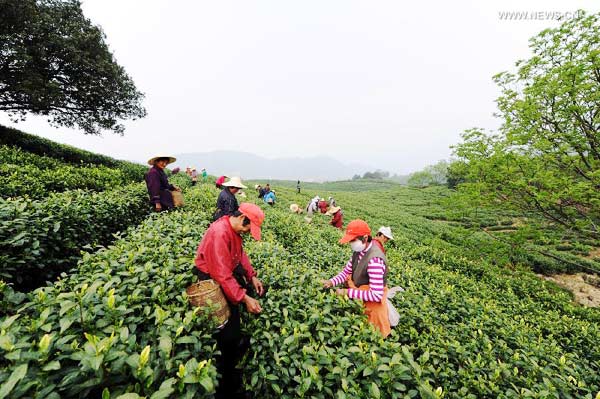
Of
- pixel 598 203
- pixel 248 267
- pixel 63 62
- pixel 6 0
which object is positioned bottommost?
pixel 248 267

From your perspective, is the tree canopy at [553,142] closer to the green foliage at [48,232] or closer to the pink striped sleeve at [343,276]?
the pink striped sleeve at [343,276]

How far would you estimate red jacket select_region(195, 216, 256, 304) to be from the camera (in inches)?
111

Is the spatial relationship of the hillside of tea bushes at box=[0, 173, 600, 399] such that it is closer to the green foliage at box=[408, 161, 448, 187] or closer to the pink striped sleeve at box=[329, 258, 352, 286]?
the pink striped sleeve at box=[329, 258, 352, 286]

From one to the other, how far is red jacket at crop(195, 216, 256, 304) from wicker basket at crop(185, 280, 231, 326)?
0.32 ft

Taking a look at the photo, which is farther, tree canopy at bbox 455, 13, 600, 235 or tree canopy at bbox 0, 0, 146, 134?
tree canopy at bbox 0, 0, 146, 134

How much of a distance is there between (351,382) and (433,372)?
1.21m

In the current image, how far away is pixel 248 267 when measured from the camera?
3.51 m

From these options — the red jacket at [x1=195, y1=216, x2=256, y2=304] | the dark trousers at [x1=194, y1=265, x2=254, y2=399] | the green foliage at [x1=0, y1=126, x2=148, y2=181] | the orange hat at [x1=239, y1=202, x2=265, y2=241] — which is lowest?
the dark trousers at [x1=194, y1=265, x2=254, y2=399]

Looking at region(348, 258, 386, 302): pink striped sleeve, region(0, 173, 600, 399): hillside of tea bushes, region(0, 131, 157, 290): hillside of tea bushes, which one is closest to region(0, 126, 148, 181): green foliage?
region(0, 131, 157, 290): hillside of tea bushes

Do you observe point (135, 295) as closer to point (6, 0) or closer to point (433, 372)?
point (433, 372)

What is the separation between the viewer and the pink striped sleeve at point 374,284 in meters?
Result: 3.51

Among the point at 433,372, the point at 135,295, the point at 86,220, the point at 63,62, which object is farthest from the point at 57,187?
the point at 63,62

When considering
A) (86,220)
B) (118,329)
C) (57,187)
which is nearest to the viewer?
(118,329)

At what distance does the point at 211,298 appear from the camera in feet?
8.71
